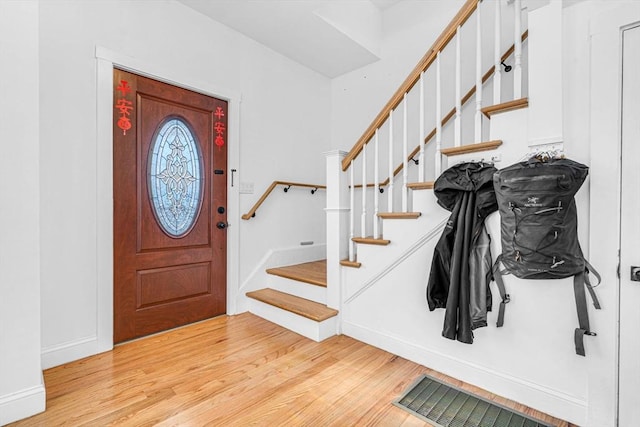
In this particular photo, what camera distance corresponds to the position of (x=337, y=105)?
411 centimetres

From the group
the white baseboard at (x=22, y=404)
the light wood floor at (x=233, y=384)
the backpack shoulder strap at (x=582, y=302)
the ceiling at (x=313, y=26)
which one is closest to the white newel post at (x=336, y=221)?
the light wood floor at (x=233, y=384)

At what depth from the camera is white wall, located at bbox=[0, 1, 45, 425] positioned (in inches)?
60.6

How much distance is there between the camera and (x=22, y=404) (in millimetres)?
1572

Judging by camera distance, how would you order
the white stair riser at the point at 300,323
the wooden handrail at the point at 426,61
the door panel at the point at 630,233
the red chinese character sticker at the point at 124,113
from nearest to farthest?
the door panel at the point at 630,233 < the wooden handrail at the point at 426,61 < the red chinese character sticker at the point at 124,113 < the white stair riser at the point at 300,323

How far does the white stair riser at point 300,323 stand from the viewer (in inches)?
98.0

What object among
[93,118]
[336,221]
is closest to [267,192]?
[336,221]

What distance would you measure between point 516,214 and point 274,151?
8.25ft

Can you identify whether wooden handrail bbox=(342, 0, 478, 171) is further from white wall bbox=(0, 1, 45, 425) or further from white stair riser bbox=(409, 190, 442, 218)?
white wall bbox=(0, 1, 45, 425)

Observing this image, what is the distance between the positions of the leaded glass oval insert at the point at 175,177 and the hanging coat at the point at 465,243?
6.72 ft

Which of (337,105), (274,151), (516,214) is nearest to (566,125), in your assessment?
(516,214)

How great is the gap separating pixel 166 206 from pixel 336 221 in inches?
56.0

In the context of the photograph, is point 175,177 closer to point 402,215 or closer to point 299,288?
point 299,288

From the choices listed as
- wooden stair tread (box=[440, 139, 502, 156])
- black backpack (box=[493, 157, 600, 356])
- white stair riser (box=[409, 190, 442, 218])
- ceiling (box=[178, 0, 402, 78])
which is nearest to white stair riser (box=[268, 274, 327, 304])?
white stair riser (box=[409, 190, 442, 218])

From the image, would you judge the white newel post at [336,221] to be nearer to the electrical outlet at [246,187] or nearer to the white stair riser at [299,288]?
the white stair riser at [299,288]
